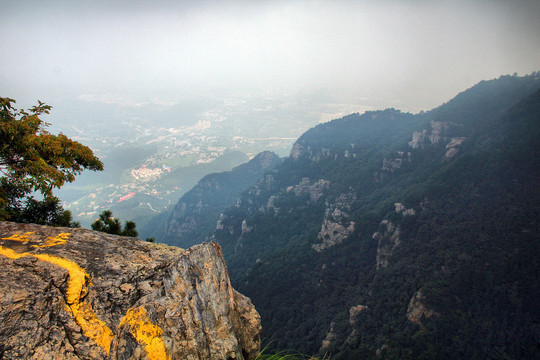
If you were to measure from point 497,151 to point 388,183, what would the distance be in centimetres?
3486

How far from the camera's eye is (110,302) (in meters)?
6.35

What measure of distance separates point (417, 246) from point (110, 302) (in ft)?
210

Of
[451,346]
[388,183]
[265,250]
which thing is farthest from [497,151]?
[265,250]

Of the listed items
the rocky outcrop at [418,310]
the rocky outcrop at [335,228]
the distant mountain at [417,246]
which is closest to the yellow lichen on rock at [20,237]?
the distant mountain at [417,246]

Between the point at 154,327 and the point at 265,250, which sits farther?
the point at 265,250

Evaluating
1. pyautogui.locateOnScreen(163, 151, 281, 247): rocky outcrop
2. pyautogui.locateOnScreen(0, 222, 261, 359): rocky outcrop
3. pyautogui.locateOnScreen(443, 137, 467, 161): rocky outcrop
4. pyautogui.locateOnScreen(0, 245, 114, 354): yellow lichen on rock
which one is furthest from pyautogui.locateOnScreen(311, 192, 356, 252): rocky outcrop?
pyautogui.locateOnScreen(0, 245, 114, 354): yellow lichen on rock

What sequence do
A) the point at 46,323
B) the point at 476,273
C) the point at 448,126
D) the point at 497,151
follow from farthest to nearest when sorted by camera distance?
the point at 448,126, the point at 497,151, the point at 476,273, the point at 46,323

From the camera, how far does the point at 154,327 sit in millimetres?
5289

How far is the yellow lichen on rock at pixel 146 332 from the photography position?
16.4ft

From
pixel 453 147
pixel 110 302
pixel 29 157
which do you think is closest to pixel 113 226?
pixel 29 157

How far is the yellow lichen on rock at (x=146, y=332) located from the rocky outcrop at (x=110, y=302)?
0.06 feet

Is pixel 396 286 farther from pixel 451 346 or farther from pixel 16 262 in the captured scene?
pixel 16 262

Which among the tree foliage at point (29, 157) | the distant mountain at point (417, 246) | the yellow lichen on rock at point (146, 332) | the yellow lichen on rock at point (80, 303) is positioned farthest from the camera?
the distant mountain at point (417, 246)

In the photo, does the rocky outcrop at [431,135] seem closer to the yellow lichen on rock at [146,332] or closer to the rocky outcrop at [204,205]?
the rocky outcrop at [204,205]
